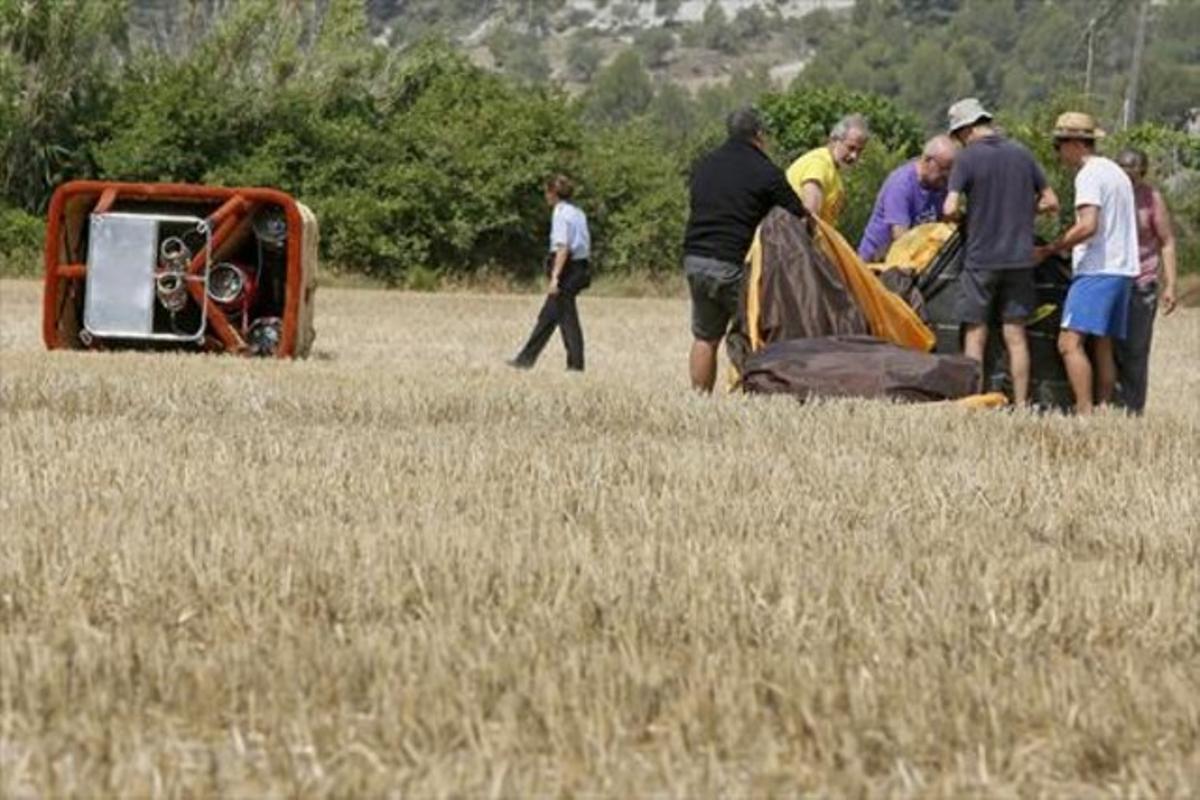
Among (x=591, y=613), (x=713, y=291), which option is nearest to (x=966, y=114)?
(x=713, y=291)

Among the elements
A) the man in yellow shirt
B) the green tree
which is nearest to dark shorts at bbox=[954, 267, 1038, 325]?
the man in yellow shirt

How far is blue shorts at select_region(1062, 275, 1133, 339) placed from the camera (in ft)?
35.4

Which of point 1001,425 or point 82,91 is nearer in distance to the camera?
point 1001,425

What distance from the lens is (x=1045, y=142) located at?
36.2 m

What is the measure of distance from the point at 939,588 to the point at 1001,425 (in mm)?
4409

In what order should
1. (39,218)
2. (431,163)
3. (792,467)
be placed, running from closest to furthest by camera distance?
(792,467) → (39,218) → (431,163)

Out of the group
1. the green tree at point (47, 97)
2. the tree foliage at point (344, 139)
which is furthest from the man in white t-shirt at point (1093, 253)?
the green tree at point (47, 97)

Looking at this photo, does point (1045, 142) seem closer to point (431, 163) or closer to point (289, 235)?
point (431, 163)

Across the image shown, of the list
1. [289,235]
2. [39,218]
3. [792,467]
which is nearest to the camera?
[792,467]

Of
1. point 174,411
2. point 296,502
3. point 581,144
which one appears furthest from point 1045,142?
point 296,502

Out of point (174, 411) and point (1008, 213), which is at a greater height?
point (1008, 213)

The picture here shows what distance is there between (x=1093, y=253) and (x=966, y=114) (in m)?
1.01

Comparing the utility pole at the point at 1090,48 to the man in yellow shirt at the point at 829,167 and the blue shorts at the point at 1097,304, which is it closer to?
the man in yellow shirt at the point at 829,167

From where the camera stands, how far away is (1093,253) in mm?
10875
